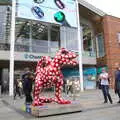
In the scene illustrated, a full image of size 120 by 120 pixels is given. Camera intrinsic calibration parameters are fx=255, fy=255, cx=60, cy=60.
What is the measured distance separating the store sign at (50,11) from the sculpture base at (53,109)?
1483cm

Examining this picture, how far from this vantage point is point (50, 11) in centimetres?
2356

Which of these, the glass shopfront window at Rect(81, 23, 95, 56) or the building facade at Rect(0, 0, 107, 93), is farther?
the glass shopfront window at Rect(81, 23, 95, 56)

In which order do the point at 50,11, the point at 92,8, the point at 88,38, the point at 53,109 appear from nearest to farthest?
the point at 53,109 → the point at 50,11 → the point at 92,8 → the point at 88,38

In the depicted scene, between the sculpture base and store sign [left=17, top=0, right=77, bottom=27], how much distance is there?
14.8m

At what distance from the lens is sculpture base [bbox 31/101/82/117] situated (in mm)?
8250

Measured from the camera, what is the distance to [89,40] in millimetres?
31406

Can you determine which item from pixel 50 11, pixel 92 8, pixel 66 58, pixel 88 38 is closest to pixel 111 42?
pixel 88 38

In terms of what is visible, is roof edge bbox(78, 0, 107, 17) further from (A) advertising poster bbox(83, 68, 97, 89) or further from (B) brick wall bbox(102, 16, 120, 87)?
(A) advertising poster bbox(83, 68, 97, 89)

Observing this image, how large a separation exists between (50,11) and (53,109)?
16.3 metres

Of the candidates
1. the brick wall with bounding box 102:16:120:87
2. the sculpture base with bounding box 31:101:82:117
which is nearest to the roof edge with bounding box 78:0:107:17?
the brick wall with bounding box 102:16:120:87

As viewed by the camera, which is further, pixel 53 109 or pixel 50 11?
pixel 50 11

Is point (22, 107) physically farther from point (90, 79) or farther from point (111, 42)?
point (111, 42)

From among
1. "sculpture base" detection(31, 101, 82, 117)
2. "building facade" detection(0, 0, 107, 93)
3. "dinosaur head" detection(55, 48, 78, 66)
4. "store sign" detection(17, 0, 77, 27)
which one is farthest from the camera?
"building facade" detection(0, 0, 107, 93)

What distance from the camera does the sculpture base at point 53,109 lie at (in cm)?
825
